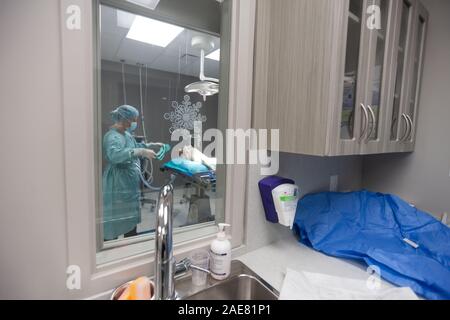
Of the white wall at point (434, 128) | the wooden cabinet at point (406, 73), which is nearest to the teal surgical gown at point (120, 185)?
the wooden cabinet at point (406, 73)

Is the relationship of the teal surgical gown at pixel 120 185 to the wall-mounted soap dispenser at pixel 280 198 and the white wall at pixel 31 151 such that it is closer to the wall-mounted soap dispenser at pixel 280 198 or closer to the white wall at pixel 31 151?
the white wall at pixel 31 151

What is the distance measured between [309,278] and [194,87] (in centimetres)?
92

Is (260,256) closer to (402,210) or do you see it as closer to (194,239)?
(194,239)

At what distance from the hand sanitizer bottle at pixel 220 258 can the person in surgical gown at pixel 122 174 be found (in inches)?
13.4

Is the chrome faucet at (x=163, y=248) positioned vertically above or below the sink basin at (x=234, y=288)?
above

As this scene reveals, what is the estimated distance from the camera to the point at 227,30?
0.92m

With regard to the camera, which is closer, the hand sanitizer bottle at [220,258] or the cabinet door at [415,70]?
the hand sanitizer bottle at [220,258]

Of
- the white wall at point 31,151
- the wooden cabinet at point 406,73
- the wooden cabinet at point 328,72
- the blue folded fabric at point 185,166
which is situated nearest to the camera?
the white wall at point 31,151

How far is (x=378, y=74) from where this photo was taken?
946 mm

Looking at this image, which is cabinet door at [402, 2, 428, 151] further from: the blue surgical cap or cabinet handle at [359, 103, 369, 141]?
the blue surgical cap

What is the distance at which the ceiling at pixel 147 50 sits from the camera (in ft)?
2.52

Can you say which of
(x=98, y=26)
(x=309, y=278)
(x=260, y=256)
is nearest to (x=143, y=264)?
(x=260, y=256)

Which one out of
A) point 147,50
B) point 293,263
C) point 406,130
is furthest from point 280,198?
point 406,130

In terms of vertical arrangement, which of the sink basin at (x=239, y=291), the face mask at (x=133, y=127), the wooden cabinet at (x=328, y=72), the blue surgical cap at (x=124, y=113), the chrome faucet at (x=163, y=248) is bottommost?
the sink basin at (x=239, y=291)
